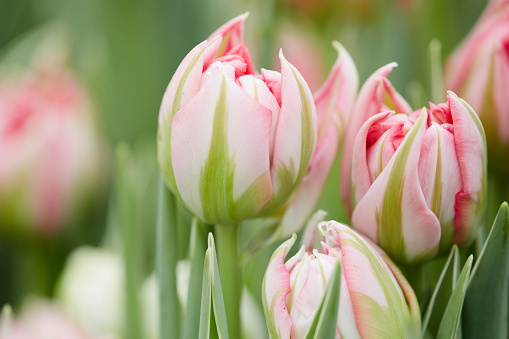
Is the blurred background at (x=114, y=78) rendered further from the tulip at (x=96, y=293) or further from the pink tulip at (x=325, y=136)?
the pink tulip at (x=325, y=136)

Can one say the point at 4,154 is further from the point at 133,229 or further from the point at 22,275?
the point at 133,229

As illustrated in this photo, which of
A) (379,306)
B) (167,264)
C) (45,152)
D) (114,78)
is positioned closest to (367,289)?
(379,306)

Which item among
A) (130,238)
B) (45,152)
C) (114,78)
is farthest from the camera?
(114,78)

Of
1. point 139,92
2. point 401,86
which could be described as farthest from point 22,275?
point 401,86

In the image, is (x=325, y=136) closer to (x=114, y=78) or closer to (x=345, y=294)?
(x=345, y=294)

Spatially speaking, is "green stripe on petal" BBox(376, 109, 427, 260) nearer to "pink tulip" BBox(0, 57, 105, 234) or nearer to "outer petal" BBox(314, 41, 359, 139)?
"outer petal" BBox(314, 41, 359, 139)

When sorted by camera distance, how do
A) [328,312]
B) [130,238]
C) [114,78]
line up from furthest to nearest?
[114,78] → [130,238] → [328,312]

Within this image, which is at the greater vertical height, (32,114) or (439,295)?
(32,114)
